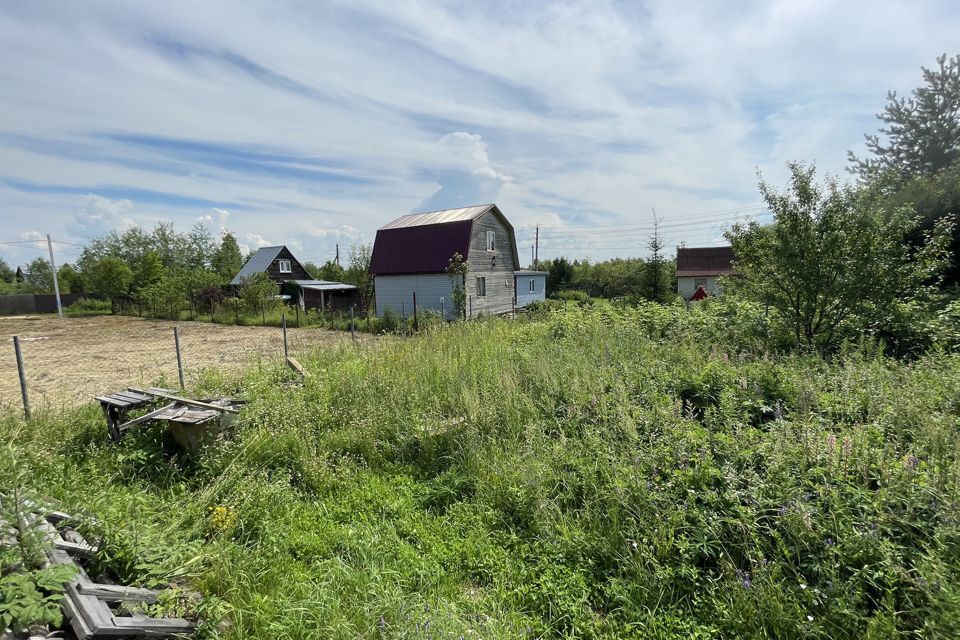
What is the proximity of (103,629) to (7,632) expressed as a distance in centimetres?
34

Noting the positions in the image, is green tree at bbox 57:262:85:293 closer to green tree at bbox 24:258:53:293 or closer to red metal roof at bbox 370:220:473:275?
green tree at bbox 24:258:53:293

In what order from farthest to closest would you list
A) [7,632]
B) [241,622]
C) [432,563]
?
1. [432,563]
2. [241,622]
3. [7,632]

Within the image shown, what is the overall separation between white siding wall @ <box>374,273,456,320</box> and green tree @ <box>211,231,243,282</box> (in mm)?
22121

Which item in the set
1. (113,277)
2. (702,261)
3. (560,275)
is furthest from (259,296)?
(702,261)

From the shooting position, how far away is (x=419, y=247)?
21.4 m

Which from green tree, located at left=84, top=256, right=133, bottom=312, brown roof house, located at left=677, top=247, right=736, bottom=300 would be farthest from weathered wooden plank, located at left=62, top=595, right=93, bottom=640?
brown roof house, located at left=677, top=247, right=736, bottom=300

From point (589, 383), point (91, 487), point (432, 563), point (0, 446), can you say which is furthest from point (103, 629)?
point (589, 383)

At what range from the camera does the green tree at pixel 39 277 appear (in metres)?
42.2

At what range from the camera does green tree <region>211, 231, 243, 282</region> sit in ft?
125

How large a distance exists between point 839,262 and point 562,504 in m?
5.73

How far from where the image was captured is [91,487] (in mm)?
3348

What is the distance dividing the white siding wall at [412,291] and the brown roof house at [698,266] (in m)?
22.7

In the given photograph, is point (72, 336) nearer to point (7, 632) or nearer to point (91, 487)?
point (91, 487)

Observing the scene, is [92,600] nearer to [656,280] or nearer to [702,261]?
[656,280]
